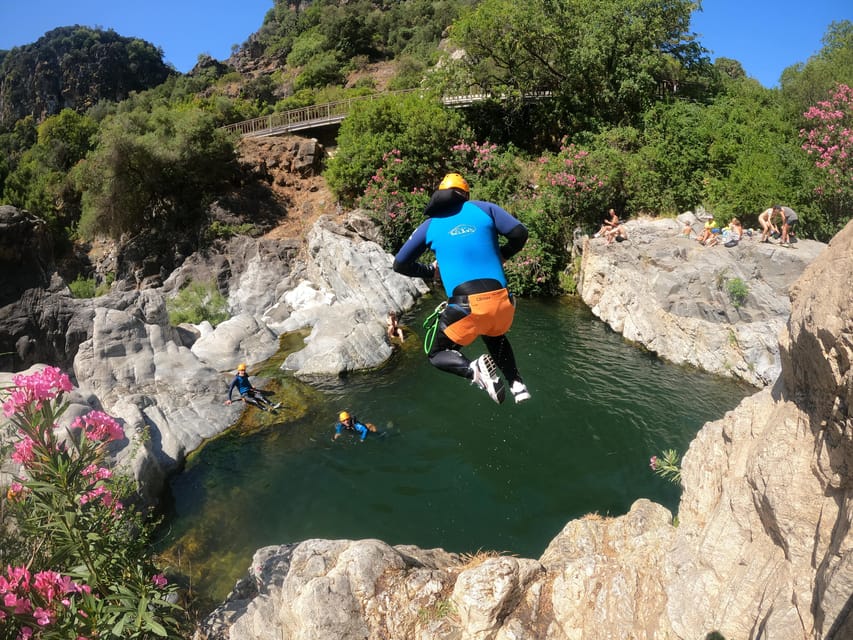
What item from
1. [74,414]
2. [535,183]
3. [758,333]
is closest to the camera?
[74,414]

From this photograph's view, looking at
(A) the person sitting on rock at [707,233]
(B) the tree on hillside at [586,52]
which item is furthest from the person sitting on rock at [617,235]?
(B) the tree on hillside at [586,52]

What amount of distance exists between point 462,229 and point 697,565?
3.33m

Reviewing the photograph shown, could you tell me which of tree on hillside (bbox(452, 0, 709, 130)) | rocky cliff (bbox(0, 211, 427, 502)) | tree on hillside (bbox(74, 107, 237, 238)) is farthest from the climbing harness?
tree on hillside (bbox(74, 107, 237, 238))

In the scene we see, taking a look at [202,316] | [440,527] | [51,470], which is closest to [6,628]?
[51,470]

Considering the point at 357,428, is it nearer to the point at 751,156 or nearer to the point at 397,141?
the point at 397,141

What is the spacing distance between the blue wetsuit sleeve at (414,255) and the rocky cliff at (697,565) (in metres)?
2.63

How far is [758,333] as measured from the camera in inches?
523

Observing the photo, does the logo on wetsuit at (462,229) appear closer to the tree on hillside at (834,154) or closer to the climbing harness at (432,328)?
the climbing harness at (432,328)

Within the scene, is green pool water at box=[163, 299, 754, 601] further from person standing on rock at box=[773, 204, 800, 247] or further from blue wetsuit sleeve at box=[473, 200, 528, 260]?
blue wetsuit sleeve at box=[473, 200, 528, 260]

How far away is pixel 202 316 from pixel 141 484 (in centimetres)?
1135

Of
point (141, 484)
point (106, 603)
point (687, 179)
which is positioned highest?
point (687, 179)

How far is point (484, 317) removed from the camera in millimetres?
4082

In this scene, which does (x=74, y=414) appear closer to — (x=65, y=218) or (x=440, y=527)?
(x=440, y=527)

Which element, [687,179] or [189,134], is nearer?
[687,179]
